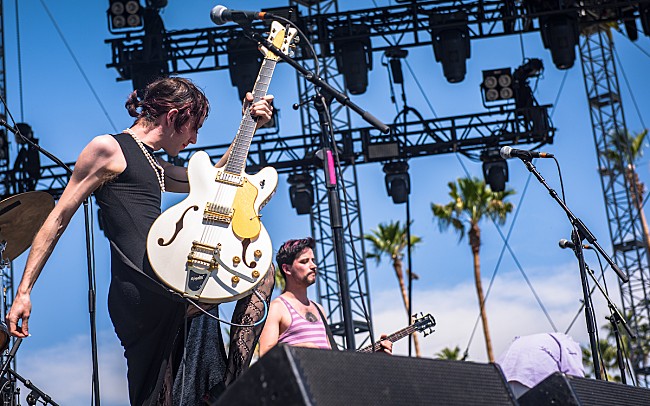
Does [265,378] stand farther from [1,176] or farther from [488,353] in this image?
[488,353]

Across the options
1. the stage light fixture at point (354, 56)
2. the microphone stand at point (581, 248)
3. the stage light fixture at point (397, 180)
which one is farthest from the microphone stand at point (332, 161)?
the stage light fixture at point (397, 180)

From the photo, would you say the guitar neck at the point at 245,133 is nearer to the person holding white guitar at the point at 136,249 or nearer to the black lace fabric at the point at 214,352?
the person holding white guitar at the point at 136,249

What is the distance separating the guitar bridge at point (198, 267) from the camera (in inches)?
121

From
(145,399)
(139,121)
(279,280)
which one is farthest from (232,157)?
(279,280)

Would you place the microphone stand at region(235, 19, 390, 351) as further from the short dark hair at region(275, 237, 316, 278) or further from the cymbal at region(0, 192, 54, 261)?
the cymbal at region(0, 192, 54, 261)

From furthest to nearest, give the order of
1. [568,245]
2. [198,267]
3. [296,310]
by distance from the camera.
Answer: [568,245], [296,310], [198,267]

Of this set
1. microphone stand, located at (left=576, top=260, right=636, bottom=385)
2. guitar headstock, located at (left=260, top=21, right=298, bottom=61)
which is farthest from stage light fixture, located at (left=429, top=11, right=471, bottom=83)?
guitar headstock, located at (left=260, top=21, right=298, bottom=61)

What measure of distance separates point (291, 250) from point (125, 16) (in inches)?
312

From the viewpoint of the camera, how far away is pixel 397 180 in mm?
12922

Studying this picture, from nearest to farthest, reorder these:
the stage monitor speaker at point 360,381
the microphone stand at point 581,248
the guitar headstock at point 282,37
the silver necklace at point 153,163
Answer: the stage monitor speaker at point 360,381 < the silver necklace at point 153,163 < the guitar headstock at point 282,37 < the microphone stand at point 581,248

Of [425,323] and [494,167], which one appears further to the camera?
[494,167]

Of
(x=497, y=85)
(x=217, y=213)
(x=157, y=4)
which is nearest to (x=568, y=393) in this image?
(x=217, y=213)

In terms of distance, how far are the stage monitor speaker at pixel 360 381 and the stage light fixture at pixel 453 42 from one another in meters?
10.1

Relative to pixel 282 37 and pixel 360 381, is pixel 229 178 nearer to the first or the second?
pixel 282 37
